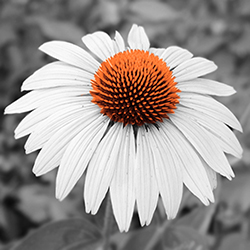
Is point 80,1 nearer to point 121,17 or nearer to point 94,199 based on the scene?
point 121,17

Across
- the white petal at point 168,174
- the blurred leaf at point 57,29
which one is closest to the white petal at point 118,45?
the white petal at point 168,174

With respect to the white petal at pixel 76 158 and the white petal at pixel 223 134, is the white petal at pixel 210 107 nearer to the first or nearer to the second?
the white petal at pixel 223 134

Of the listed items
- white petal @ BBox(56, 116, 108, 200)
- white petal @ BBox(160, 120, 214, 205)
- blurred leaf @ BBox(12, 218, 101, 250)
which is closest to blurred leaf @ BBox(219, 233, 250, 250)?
blurred leaf @ BBox(12, 218, 101, 250)

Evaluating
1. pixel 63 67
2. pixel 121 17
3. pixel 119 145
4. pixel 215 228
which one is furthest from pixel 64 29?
pixel 215 228

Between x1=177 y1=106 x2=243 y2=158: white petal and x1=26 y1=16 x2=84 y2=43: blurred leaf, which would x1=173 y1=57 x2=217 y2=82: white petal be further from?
x1=26 y1=16 x2=84 y2=43: blurred leaf

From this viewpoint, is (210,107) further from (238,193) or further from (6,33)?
(6,33)

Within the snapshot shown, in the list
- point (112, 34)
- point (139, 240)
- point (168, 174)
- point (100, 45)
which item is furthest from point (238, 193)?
point (112, 34)

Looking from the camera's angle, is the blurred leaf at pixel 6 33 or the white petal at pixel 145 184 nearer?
the white petal at pixel 145 184
